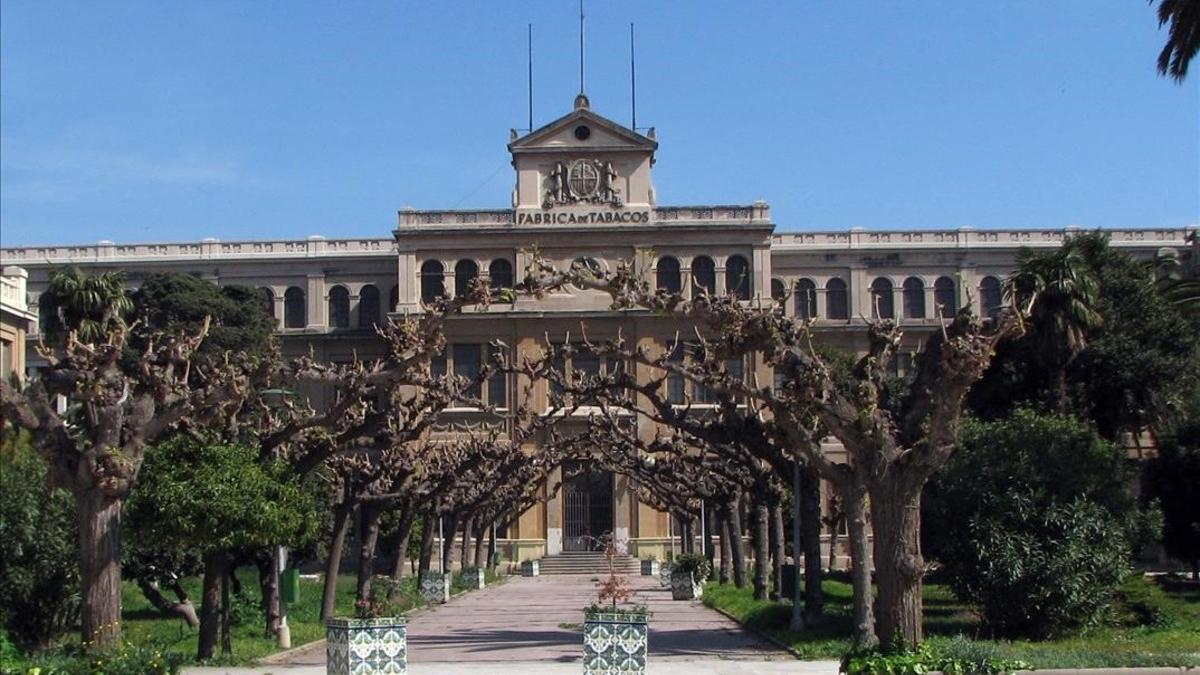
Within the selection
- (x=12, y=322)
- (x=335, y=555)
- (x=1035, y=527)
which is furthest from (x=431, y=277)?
(x=1035, y=527)

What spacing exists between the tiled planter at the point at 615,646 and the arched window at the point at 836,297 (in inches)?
2720

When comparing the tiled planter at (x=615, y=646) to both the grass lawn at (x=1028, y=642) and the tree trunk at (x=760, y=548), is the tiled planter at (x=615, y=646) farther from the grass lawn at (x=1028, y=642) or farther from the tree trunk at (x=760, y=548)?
the tree trunk at (x=760, y=548)

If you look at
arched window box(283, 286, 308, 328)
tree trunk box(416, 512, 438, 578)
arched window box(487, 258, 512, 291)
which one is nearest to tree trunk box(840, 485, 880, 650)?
tree trunk box(416, 512, 438, 578)

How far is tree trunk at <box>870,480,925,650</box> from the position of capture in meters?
22.3

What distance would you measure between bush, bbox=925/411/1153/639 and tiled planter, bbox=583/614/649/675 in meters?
10.5

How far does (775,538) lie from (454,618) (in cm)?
965

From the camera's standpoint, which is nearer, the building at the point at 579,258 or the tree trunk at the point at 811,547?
the tree trunk at the point at 811,547

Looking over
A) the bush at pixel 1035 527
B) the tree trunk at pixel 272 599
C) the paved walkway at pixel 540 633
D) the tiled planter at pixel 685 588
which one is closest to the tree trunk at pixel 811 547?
the paved walkway at pixel 540 633

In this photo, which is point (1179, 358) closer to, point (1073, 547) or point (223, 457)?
point (1073, 547)

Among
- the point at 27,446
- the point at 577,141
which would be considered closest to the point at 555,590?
the point at 577,141

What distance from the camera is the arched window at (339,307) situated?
91000 mm

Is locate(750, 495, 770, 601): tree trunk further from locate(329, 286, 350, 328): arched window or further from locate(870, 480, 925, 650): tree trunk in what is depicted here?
locate(329, 286, 350, 328): arched window

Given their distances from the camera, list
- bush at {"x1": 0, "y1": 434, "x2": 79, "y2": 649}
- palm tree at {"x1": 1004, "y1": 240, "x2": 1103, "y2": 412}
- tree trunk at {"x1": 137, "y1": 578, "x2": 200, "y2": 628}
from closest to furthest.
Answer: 1. bush at {"x1": 0, "y1": 434, "x2": 79, "y2": 649}
2. tree trunk at {"x1": 137, "y1": 578, "x2": 200, "y2": 628}
3. palm tree at {"x1": 1004, "y1": 240, "x2": 1103, "y2": 412}

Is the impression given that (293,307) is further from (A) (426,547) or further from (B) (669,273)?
(A) (426,547)
